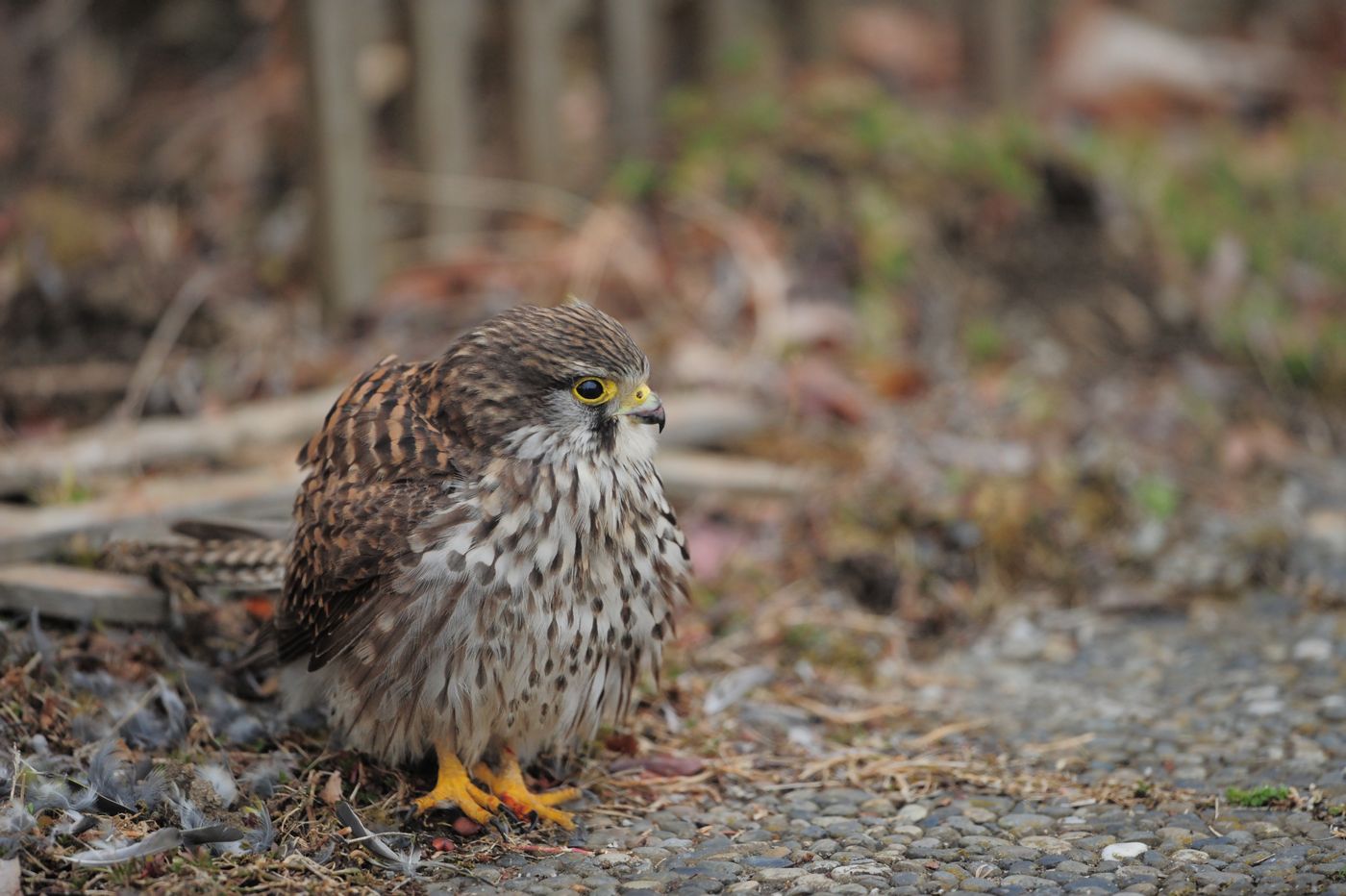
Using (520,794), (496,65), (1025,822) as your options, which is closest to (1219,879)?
(1025,822)

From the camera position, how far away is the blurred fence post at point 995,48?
7965 mm

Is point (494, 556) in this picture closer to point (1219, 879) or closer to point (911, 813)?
point (911, 813)

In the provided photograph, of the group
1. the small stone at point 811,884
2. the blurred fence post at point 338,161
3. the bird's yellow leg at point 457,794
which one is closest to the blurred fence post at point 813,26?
the blurred fence post at point 338,161

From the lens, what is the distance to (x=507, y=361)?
3248 millimetres

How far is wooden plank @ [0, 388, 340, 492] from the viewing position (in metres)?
4.46

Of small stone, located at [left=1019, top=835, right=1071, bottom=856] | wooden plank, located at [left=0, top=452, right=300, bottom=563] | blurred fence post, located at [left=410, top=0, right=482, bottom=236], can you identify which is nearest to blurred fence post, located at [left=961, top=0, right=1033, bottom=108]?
blurred fence post, located at [left=410, top=0, right=482, bottom=236]

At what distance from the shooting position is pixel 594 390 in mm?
3234

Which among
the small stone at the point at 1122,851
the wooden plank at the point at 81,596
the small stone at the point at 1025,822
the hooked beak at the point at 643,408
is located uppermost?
the hooked beak at the point at 643,408

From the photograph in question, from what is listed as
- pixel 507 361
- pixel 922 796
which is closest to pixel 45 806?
pixel 507 361

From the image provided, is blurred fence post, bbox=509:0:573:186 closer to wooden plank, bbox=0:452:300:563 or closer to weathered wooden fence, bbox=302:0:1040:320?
weathered wooden fence, bbox=302:0:1040:320

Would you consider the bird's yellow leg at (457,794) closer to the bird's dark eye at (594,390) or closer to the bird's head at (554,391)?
the bird's head at (554,391)

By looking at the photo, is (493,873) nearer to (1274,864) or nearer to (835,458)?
(1274,864)

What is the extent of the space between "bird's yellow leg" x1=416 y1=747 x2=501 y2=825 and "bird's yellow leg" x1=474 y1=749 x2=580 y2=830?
0.14 ft

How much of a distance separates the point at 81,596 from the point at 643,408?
5.07 feet
